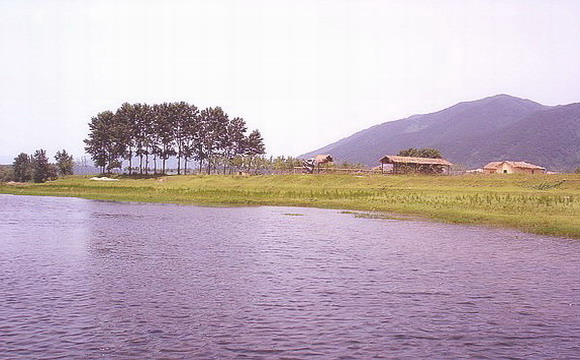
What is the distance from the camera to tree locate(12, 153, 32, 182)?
163 metres

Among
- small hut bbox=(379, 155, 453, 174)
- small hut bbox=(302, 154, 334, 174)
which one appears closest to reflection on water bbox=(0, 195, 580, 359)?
small hut bbox=(379, 155, 453, 174)

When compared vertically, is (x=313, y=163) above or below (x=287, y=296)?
above

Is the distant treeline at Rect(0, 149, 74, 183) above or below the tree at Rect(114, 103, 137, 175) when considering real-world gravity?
below

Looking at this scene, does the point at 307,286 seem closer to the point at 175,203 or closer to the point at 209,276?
the point at 209,276

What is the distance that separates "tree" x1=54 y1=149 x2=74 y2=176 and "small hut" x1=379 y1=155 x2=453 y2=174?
4088 inches

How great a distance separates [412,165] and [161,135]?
7608 centimetres

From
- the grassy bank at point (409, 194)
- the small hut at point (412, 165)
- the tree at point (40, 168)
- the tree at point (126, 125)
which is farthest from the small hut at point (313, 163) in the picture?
the tree at point (40, 168)

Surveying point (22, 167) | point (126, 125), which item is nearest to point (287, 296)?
point (126, 125)

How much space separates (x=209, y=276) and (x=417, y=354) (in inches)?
500

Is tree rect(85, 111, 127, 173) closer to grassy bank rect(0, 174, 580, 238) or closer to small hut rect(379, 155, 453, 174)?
grassy bank rect(0, 174, 580, 238)

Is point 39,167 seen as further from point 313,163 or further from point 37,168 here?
point 313,163

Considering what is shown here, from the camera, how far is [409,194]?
76562 mm

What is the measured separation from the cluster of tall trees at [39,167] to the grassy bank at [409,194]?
27506 mm

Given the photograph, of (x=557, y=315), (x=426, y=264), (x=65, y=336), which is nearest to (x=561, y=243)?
(x=426, y=264)
